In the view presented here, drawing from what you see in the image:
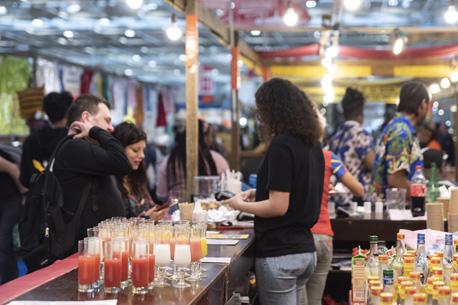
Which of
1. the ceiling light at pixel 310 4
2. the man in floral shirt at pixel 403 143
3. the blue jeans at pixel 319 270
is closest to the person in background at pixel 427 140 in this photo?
the ceiling light at pixel 310 4

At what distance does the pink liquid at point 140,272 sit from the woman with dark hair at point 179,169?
3699 millimetres

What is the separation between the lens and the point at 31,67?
9.08 meters

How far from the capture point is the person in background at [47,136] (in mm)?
5836

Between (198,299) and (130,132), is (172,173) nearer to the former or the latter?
(130,132)

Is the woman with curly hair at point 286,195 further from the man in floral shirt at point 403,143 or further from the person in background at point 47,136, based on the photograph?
the person in background at point 47,136

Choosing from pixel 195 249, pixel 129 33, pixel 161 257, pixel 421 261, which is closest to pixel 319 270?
pixel 421 261

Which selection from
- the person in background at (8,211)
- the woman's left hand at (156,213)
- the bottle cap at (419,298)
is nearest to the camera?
the bottle cap at (419,298)

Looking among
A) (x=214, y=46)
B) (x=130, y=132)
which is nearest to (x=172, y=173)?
Result: (x=130, y=132)

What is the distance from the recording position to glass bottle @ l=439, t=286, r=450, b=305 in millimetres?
2303

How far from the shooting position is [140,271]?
102 inches

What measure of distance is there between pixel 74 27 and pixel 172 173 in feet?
37.2

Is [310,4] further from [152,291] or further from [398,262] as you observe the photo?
[152,291]

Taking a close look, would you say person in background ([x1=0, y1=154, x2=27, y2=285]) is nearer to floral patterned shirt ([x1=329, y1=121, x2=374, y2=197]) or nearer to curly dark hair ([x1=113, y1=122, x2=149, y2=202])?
A: curly dark hair ([x1=113, y1=122, x2=149, y2=202])

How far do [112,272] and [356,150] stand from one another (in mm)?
4296
